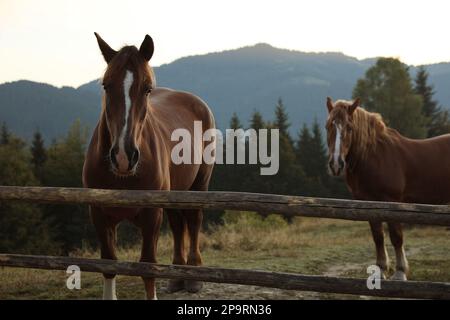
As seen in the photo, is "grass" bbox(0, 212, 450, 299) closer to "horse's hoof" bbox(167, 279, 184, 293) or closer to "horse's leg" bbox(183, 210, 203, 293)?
"horse's hoof" bbox(167, 279, 184, 293)

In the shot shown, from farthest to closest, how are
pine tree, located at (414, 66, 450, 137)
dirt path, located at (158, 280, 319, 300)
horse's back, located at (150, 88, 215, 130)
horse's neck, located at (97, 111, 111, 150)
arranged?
pine tree, located at (414, 66, 450, 137)
horse's back, located at (150, 88, 215, 130)
dirt path, located at (158, 280, 319, 300)
horse's neck, located at (97, 111, 111, 150)

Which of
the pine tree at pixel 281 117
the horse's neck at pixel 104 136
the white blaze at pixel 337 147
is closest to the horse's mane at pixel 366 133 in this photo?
the white blaze at pixel 337 147

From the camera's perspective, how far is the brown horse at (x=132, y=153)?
4.02 m

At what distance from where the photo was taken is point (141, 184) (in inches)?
182

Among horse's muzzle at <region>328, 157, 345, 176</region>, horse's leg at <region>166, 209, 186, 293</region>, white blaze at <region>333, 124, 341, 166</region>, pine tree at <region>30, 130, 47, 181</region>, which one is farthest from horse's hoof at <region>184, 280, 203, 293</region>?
pine tree at <region>30, 130, 47, 181</region>

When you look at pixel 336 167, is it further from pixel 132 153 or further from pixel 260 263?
pixel 132 153

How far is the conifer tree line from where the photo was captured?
3200cm

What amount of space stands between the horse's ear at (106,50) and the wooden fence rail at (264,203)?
139 centimetres

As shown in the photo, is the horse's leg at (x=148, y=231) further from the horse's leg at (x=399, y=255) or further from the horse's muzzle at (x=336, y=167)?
the horse's leg at (x=399, y=255)

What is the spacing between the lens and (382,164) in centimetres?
741

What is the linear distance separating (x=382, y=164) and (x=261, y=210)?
13.8ft

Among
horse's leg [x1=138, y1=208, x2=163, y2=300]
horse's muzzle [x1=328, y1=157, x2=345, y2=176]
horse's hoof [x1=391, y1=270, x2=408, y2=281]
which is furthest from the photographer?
horse's hoof [x1=391, y1=270, x2=408, y2=281]
